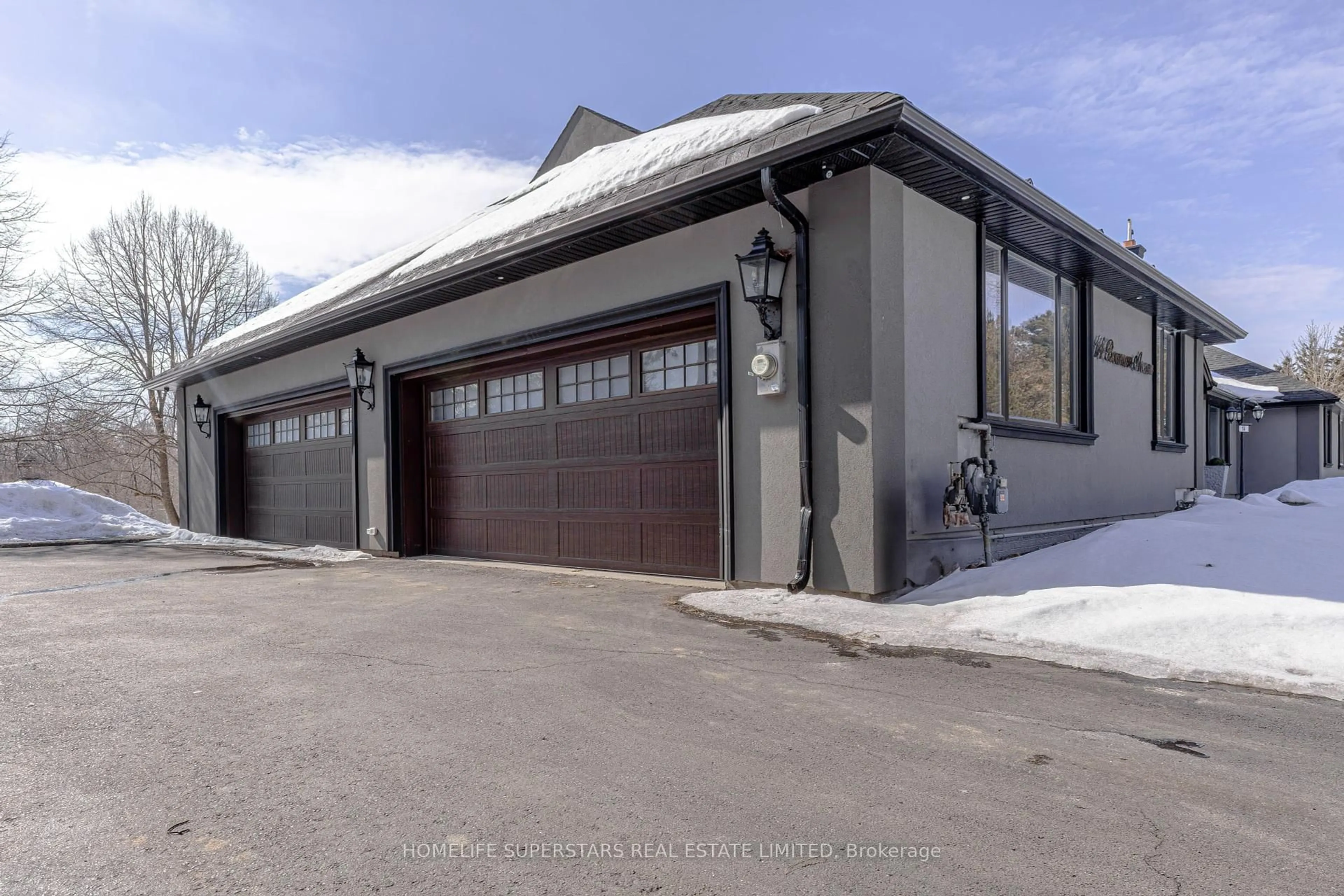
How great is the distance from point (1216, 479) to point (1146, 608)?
12.6 meters

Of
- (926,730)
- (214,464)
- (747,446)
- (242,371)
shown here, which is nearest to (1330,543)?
(747,446)

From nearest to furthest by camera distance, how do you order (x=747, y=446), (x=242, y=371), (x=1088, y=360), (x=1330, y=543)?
(x=1330, y=543), (x=747, y=446), (x=1088, y=360), (x=242, y=371)

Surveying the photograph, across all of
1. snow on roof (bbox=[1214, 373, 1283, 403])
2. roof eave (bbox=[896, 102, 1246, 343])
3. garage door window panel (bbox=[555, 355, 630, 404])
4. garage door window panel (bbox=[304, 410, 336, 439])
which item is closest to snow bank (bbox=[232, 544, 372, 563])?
garage door window panel (bbox=[304, 410, 336, 439])

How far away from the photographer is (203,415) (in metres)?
13.8

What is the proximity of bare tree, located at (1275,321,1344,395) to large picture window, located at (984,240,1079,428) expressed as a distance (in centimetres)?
3544

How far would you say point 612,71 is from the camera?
32.7ft

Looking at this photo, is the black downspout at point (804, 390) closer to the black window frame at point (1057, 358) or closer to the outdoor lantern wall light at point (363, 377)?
the black window frame at point (1057, 358)

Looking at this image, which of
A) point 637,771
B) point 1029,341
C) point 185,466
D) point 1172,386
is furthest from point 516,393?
point 185,466

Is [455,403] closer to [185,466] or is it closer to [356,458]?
[356,458]

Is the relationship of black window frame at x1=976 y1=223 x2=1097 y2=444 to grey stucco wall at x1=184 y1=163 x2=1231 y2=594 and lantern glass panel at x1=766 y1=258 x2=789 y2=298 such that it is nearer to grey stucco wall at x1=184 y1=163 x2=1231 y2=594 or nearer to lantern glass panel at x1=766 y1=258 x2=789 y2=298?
grey stucco wall at x1=184 y1=163 x2=1231 y2=594

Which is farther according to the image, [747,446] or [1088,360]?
[1088,360]

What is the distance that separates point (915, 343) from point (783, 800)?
13.6 feet

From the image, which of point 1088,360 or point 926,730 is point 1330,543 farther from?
point 926,730

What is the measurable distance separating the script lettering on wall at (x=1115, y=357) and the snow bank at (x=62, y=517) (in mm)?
15113
